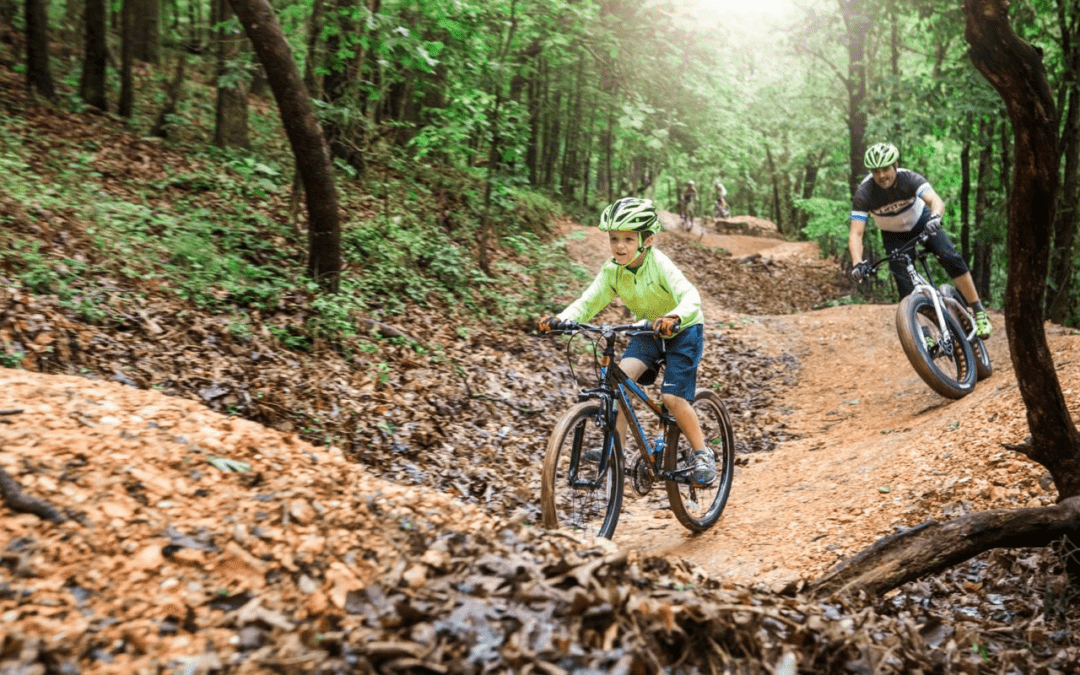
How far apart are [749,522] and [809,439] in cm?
281

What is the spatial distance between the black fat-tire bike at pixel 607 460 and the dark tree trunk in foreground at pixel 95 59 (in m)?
11.3

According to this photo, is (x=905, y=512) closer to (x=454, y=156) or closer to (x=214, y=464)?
(x=214, y=464)

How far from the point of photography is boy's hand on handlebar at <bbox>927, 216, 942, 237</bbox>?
7.76m

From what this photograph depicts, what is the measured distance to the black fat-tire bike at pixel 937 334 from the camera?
24.7ft

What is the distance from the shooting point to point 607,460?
5.08 m

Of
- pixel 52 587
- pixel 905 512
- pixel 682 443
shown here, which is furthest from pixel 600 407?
pixel 52 587

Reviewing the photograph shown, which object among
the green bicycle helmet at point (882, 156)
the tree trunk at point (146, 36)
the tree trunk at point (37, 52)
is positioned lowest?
the green bicycle helmet at point (882, 156)

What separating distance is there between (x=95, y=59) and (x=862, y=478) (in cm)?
1302

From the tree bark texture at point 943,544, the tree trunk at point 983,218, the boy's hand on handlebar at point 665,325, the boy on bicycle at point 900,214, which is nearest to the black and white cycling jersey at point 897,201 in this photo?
the boy on bicycle at point 900,214

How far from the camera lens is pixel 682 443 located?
5.65m

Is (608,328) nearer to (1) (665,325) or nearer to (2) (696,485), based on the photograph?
(1) (665,325)

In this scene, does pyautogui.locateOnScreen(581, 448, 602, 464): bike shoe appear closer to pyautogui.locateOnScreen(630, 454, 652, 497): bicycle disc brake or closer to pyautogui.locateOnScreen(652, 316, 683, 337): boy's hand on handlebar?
pyautogui.locateOnScreen(630, 454, 652, 497): bicycle disc brake

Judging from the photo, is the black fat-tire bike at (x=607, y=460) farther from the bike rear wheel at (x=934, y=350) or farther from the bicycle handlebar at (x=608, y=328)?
the bike rear wheel at (x=934, y=350)

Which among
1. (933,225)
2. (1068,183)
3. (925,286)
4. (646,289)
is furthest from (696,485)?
(1068,183)
